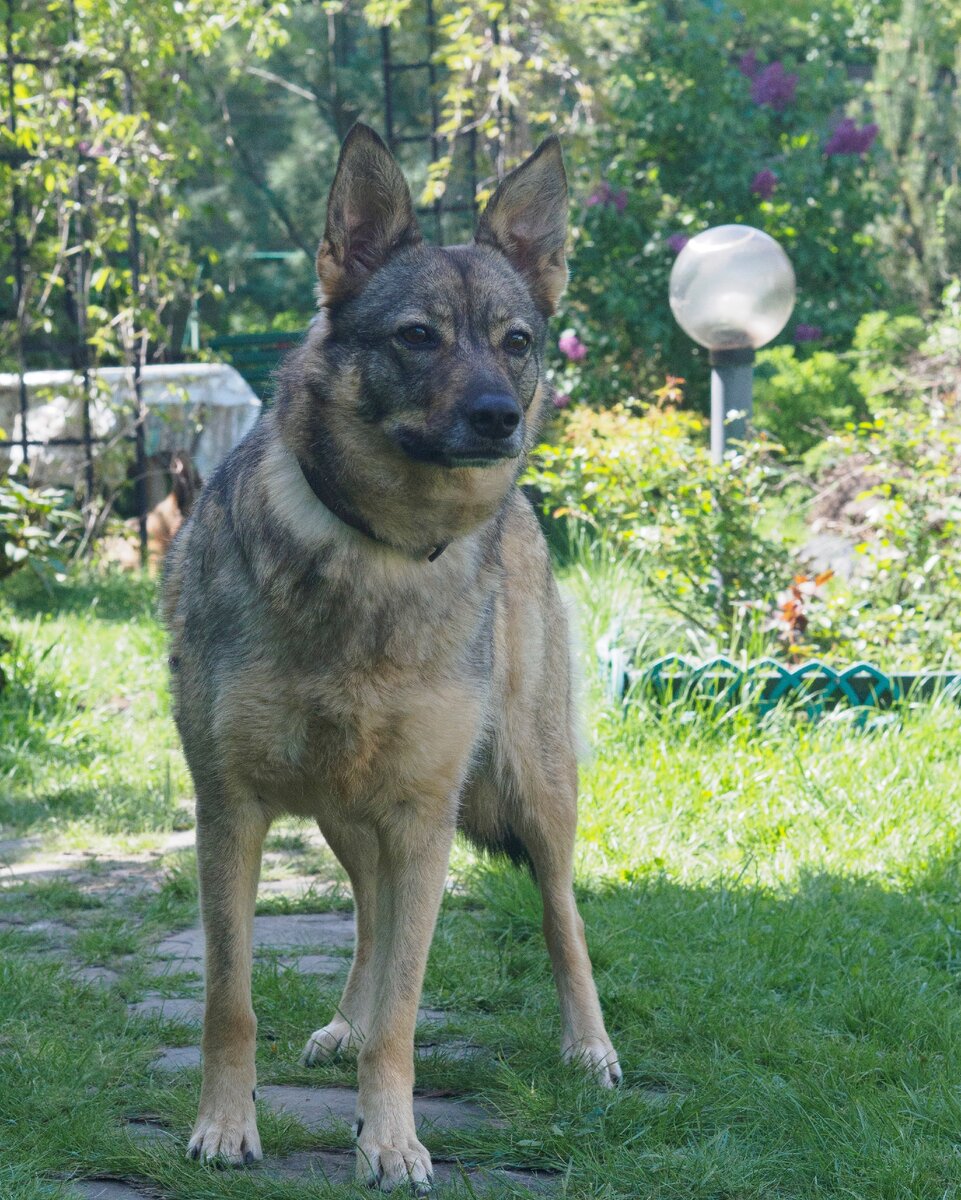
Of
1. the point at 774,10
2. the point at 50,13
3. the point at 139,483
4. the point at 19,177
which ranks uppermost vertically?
the point at 774,10

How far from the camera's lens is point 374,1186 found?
2.61 m

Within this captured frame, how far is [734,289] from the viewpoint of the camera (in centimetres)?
659

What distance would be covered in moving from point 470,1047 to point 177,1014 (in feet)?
2.47

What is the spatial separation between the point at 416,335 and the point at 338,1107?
5.53 feet

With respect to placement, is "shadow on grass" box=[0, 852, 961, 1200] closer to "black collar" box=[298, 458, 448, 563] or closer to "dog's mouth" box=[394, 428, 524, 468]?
"black collar" box=[298, 458, 448, 563]

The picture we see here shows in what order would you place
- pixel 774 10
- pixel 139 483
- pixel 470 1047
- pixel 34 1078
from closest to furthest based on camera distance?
pixel 34 1078, pixel 470 1047, pixel 139 483, pixel 774 10

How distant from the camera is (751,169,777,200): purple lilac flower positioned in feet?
35.8

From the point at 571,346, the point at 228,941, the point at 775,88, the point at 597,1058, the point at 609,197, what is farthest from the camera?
the point at 775,88

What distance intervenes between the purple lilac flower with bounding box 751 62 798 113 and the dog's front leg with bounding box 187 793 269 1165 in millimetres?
10519

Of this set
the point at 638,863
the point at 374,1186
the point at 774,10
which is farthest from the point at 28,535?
the point at 774,10

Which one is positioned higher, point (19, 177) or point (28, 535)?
point (19, 177)

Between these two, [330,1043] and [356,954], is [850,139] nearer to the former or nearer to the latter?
[356,954]

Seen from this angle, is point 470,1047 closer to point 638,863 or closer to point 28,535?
point 638,863

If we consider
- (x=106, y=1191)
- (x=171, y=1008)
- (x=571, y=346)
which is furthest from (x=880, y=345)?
(x=106, y=1191)
